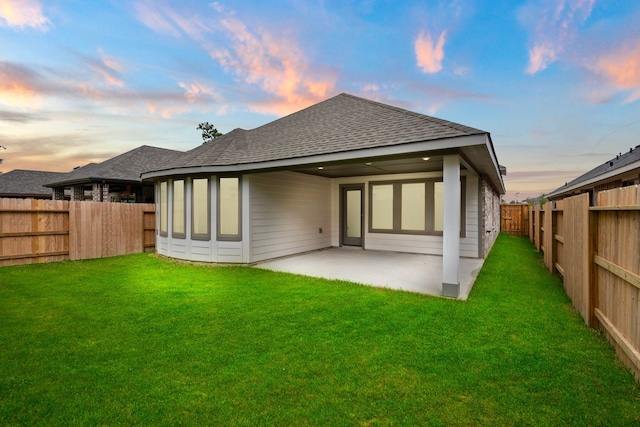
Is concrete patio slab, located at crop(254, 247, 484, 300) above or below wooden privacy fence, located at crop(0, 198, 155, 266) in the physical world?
below

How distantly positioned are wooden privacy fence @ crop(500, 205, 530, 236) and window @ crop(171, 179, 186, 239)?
17.5 metres

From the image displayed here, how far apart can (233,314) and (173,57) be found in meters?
9.48

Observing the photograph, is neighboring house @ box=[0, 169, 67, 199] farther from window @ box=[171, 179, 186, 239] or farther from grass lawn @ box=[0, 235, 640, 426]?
grass lawn @ box=[0, 235, 640, 426]

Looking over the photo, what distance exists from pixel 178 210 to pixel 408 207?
6.97 meters

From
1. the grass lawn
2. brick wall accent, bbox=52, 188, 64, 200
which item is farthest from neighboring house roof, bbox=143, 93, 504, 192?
brick wall accent, bbox=52, 188, 64, 200

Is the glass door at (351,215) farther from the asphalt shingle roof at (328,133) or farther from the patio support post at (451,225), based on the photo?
the patio support post at (451,225)

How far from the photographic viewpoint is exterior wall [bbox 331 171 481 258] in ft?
29.3

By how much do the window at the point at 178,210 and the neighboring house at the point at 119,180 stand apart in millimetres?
5249

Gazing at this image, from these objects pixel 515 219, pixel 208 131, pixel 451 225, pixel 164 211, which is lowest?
pixel 515 219

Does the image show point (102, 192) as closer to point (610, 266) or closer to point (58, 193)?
point (58, 193)

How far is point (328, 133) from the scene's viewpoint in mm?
7711

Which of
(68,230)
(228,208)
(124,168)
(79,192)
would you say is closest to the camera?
(228,208)

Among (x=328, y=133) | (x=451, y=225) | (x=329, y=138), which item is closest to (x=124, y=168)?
(x=328, y=133)

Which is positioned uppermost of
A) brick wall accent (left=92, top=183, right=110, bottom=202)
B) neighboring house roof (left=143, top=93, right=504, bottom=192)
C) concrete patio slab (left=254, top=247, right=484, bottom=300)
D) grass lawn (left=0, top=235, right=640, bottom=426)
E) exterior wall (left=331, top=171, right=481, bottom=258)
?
neighboring house roof (left=143, top=93, right=504, bottom=192)
